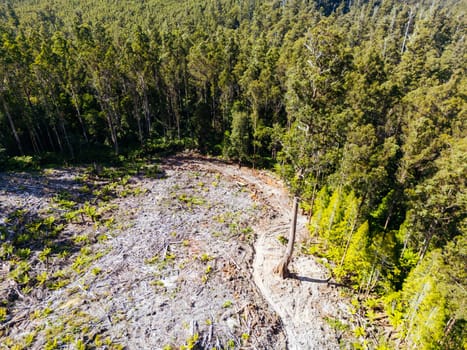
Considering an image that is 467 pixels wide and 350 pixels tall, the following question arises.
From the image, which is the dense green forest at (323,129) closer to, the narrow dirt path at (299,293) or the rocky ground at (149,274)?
the narrow dirt path at (299,293)

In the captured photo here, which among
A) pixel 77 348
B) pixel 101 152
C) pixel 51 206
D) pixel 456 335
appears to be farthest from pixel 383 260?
pixel 101 152

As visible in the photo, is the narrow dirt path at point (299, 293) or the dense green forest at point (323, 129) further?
the narrow dirt path at point (299, 293)

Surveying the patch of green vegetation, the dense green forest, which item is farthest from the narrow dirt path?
the patch of green vegetation

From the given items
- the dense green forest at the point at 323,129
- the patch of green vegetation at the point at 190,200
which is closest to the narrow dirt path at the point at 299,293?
the dense green forest at the point at 323,129

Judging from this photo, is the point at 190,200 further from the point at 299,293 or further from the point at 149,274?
the point at 299,293

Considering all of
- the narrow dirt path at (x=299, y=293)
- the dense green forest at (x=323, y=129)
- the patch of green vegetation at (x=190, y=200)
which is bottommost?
the narrow dirt path at (x=299, y=293)

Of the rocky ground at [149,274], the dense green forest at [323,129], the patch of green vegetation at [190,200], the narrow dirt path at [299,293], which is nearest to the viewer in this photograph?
the rocky ground at [149,274]

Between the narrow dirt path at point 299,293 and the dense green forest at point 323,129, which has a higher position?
the dense green forest at point 323,129

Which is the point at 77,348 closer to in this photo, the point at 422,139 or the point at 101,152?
the point at 422,139
